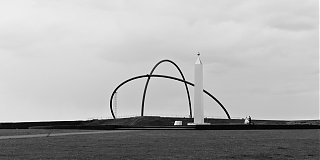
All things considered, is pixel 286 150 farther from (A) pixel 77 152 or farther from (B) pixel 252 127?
(B) pixel 252 127

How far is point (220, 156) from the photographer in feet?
54.7

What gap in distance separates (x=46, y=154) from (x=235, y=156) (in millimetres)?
6618

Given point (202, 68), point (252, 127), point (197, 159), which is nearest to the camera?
point (197, 159)

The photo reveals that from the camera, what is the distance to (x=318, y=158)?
55.0 ft

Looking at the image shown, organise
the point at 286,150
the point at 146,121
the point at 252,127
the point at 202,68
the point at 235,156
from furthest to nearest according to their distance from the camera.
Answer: the point at 146,121 < the point at 202,68 < the point at 252,127 < the point at 286,150 < the point at 235,156

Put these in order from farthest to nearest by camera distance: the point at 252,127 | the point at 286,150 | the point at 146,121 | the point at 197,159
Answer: the point at 146,121
the point at 252,127
the point at 286,150
the point at 197,159

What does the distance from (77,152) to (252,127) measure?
23.7 m

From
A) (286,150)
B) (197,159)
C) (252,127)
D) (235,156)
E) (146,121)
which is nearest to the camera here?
(197,159)

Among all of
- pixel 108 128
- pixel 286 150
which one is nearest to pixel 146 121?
pixel 108 128

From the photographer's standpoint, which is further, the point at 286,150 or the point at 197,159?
the point at 286,150

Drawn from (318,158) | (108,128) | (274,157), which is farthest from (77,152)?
(108,128)

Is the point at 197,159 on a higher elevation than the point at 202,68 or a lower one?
lower

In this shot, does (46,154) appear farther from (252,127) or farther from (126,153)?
(252,127)

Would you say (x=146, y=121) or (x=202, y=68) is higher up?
(x=202, y=68)
